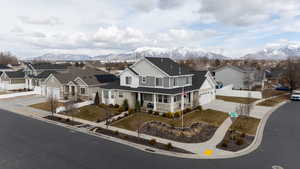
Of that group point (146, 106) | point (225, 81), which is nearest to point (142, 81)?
point (146, 106)

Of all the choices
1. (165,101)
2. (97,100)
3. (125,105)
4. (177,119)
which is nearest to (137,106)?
(125,105)

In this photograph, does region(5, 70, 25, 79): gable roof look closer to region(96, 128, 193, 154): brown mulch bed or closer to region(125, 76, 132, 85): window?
region(125, 76, 132, 85): window

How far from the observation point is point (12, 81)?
177 feet

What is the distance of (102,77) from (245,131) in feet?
96.3

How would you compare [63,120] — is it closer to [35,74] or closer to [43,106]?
[43,106]

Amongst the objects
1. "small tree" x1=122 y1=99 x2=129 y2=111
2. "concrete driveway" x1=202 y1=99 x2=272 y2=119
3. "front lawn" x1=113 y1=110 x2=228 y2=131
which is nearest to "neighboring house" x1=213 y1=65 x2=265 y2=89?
"concrete driveway" x1=202 y1=99 x2=272 y2=119

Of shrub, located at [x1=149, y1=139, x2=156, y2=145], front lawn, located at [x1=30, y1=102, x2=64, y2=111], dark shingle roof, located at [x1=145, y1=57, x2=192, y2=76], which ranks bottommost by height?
shrub, located at [x1=149, y1=139, x2=156, y2=145]

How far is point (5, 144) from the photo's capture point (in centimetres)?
1838

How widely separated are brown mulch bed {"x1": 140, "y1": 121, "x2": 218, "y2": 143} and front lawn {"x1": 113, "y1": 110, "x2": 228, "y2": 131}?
97cm

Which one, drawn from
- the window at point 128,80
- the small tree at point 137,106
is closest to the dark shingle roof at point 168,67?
the window at point 128,80

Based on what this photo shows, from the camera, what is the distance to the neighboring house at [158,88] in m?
27.9

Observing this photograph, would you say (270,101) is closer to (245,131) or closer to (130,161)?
(245,131)

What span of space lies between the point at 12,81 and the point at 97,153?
164 ft

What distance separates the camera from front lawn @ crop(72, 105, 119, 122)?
27.4 m
